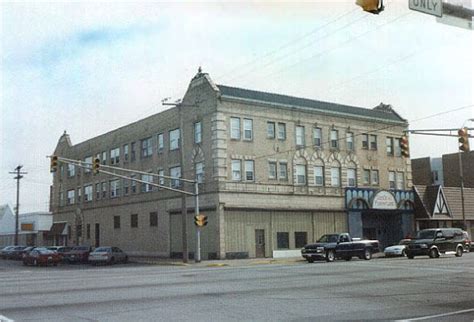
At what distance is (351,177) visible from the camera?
163ft

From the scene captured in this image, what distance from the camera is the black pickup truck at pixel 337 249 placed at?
35094mm

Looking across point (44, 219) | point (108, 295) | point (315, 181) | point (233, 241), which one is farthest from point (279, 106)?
point (44, 219)

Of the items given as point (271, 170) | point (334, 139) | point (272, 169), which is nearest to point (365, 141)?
point (334, 139)

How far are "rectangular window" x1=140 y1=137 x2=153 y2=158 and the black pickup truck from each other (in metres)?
20.4

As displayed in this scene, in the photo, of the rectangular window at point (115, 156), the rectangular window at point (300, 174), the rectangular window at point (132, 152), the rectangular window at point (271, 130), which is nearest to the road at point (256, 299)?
the rectangular window at point (271, 130)

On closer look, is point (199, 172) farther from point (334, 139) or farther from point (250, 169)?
point (334, 139)

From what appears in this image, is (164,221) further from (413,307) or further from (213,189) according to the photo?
(413,307)

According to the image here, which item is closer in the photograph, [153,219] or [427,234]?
[427,234]

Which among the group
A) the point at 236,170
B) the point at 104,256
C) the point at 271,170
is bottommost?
the point at 104,256

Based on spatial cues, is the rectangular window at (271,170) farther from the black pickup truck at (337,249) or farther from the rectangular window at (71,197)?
the rectangular window at (71,197)

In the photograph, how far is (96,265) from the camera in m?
42.1

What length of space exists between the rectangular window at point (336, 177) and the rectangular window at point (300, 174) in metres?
3.14

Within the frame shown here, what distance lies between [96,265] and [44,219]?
3736cm

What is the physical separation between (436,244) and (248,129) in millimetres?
16041
